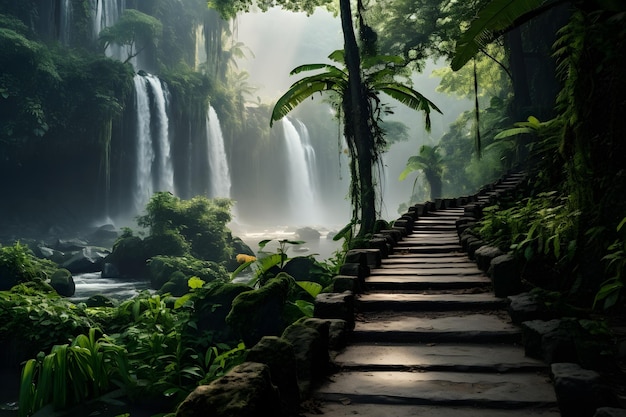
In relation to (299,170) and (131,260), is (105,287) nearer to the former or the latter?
(131,260)

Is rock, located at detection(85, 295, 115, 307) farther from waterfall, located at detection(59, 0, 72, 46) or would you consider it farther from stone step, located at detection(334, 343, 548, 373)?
waterfall, located at detection(59, 0, 72, 46)

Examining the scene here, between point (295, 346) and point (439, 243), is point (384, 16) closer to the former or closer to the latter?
point (439, 243)

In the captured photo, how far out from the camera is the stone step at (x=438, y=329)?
4.11 m

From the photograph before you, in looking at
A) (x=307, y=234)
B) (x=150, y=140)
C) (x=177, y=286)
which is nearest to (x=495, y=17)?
(x=177, y=286)

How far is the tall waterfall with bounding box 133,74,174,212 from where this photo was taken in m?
32.3

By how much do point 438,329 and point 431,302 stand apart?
2.52 feet

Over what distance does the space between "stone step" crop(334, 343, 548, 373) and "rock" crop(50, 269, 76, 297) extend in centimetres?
1513

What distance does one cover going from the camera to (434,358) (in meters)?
3.76

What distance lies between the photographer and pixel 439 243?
29.2ft

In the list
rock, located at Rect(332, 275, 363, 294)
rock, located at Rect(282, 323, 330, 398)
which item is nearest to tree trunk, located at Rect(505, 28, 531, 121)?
rock, located at Rect(332, 275, 363, 294)

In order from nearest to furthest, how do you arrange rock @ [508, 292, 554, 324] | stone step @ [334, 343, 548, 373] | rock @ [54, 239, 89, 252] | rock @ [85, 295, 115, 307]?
1. stone step @ [334, 343, 548, 373]
2. rock @ [508, 292, 554, 324]
3. rock @ [85, 295, 115, 307]
4. rock @ [54, 239, 89, 252]

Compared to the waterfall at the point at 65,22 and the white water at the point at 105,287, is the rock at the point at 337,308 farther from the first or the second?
the waterfall at the point at 65,22

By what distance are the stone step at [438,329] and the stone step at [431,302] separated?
0.14 metres

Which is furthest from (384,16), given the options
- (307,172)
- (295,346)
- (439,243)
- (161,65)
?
(307,172)
